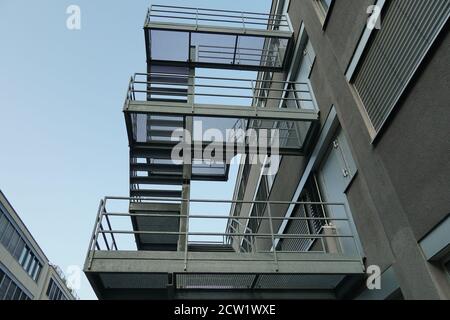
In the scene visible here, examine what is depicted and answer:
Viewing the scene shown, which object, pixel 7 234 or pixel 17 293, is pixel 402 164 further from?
pixel 17 293

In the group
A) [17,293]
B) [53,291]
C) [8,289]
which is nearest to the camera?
[8,289]

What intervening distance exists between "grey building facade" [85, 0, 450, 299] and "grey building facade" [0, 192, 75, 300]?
25.6 meters

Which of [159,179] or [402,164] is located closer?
[402,164]

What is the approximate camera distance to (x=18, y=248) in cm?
2972

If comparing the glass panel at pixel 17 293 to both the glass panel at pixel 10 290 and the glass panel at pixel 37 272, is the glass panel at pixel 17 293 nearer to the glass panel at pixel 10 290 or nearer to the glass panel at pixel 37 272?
the glass panel at pixel 10 290

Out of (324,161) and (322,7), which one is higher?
(322,7)

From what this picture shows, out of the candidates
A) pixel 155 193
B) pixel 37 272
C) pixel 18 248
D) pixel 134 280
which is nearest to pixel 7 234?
pixel 18 248

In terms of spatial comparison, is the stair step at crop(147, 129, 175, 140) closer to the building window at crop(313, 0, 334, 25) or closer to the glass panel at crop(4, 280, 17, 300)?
the building window at crop(313, 0, 334, 25)

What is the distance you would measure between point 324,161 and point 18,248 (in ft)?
109

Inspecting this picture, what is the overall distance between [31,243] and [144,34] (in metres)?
33.3

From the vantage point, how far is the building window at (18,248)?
26.4m

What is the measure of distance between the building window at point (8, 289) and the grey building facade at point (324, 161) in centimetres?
2589

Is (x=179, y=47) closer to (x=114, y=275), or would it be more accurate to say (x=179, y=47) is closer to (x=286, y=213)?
(x=286, y=213)
